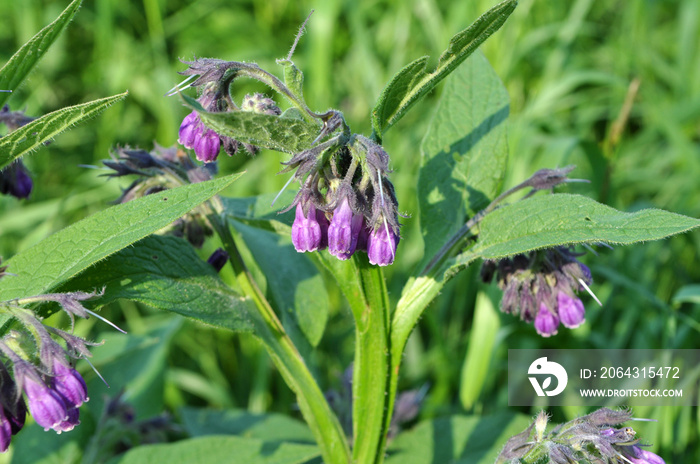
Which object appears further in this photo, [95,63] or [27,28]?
[95,63]

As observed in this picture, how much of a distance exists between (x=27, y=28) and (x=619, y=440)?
4.69 meters

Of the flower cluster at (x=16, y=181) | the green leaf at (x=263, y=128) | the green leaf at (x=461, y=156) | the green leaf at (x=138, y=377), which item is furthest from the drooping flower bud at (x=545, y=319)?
the flower cluster at (x=16, y=181)

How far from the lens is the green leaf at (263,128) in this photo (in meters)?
1.32

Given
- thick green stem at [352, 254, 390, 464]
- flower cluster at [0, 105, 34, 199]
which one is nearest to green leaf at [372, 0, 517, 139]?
thick green stem at [352, 254, 390, 464]

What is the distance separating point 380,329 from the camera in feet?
5.88

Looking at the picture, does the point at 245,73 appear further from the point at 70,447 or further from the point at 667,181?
the point at 667,181

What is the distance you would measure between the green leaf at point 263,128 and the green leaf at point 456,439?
1385 millimetres

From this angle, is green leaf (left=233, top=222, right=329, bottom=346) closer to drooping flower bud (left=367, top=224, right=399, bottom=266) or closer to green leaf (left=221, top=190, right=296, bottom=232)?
green leaf (left=221, top=190, right=296, bottom=232)

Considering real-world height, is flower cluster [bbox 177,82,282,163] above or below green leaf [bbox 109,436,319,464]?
above

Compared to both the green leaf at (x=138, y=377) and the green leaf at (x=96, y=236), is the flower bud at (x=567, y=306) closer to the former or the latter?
the green leaf at (x=96, y=236)

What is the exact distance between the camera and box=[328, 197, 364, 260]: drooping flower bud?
4.82ft

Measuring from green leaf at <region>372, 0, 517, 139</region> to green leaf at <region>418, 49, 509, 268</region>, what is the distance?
47cm

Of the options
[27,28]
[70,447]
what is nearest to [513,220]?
[70,447]

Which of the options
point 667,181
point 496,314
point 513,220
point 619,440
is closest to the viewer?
point 619,440
